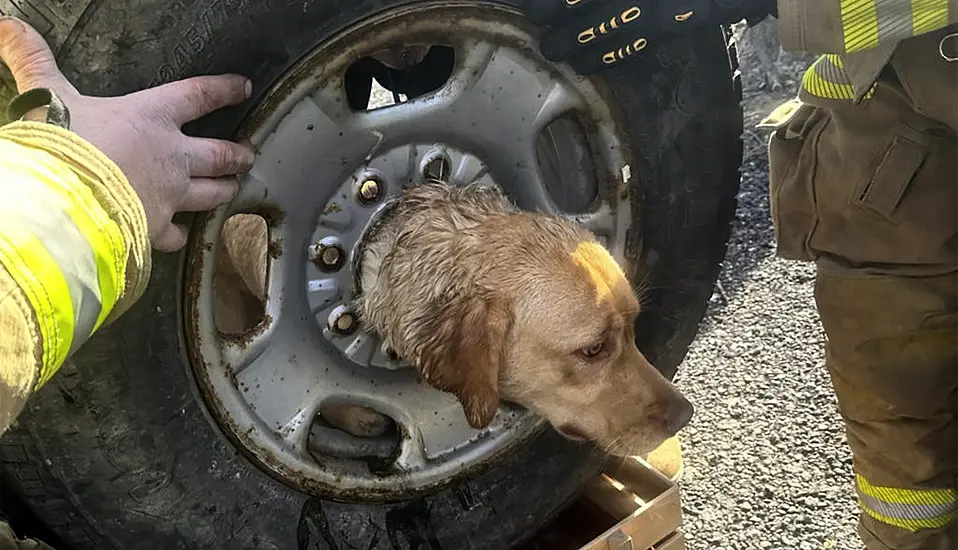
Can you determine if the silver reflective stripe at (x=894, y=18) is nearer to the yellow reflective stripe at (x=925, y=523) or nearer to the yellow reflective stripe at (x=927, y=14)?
the yellow reflective stripe at (x=927, y=14)

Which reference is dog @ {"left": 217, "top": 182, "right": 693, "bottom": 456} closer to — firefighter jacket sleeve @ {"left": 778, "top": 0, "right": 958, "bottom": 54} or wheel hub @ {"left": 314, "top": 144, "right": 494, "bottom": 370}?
wheel hub @ {"left": 314, "top": 144, "right": 494, "bottom": 370}

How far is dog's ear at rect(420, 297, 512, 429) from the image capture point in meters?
2.49

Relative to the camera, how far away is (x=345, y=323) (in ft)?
8.57

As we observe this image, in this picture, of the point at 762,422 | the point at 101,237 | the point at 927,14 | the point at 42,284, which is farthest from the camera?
the point at 762,422

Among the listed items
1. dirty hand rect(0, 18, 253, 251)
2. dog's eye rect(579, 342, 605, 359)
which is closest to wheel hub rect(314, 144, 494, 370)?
dirty hand rect(0, 18, 253, 251)

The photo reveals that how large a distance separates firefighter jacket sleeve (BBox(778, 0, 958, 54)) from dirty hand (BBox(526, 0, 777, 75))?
286 mm

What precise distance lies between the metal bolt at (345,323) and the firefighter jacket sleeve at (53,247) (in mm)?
1016

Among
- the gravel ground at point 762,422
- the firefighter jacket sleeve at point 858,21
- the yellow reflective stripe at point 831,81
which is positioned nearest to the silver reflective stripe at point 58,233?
the firefighter jacket sleeve at point 858,21

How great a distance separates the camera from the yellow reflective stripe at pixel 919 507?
2.82m

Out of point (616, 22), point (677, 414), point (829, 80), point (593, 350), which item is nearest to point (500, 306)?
point (593, 350)

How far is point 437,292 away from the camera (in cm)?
262

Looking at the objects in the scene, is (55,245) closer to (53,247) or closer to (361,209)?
(53,247)

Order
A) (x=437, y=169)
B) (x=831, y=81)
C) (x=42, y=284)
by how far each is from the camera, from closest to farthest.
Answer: (x=42, y=284), (x=831, y=81), (x=437, y=169)

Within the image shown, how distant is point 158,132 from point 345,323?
882mm
